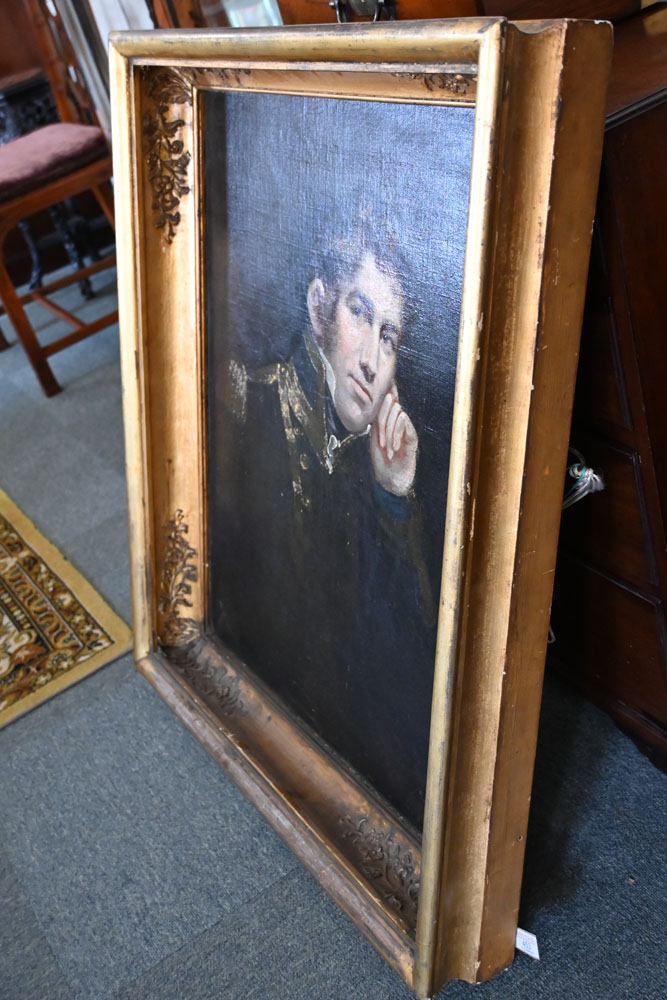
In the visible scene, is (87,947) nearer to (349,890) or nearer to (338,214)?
(349,890)

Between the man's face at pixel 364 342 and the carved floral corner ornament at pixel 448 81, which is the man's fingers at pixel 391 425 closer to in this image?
the man's face at pixel 364 342

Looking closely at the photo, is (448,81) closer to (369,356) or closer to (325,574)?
(369,356)

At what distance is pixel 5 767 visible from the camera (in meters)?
1.65

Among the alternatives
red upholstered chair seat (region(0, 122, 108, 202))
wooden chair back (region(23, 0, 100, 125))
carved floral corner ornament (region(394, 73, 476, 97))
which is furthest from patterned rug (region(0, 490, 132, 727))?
wooden chair back (region(23, 0, 100, 125))

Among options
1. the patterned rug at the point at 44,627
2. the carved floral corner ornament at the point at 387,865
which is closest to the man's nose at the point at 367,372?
the carved floral corner ornament at the point at 387,865

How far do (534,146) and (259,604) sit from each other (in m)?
0.93

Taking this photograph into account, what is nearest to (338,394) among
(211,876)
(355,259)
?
(355,259)

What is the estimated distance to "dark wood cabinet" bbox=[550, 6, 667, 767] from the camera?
1.01 m

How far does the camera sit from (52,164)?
2711 millimetres

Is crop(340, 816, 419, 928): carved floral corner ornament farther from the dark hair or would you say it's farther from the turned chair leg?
the turned chair leg

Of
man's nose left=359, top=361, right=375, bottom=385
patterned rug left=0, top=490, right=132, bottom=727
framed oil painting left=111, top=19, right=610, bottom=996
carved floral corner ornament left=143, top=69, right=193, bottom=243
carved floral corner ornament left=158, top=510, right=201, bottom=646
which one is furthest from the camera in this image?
patterned rug left=0, top=490, right=132, bottom=727

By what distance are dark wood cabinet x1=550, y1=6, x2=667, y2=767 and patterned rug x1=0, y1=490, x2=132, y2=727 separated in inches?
38.8

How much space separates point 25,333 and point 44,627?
125 cm

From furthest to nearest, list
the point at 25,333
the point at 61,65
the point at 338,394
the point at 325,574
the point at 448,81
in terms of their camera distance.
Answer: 1. the point at 61,65
2. the point at 25,333
3. the point at 325,574
4. the point at 338,394
5. the point at 448,81
